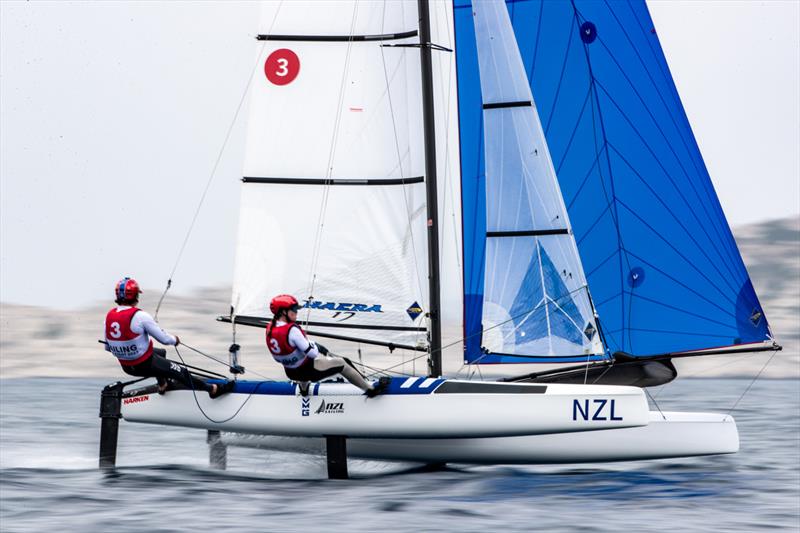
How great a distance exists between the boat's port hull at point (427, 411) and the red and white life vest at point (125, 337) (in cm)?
90

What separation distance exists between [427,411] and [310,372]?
1.19 metres

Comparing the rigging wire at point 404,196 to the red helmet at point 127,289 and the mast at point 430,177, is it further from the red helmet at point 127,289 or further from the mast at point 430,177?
the red helmet at point 127,289

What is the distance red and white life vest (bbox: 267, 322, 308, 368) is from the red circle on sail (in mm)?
3291

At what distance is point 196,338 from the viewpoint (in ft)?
409

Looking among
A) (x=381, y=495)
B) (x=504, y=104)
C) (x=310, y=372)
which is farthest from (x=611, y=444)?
(x=504, y=104)

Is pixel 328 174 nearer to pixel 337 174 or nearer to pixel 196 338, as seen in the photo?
pixel 337 174

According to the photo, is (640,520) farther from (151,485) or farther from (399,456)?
(151,485)

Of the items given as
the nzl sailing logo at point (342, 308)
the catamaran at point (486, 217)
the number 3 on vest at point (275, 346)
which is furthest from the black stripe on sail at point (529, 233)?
the number 3 on vest at point (275, 346)

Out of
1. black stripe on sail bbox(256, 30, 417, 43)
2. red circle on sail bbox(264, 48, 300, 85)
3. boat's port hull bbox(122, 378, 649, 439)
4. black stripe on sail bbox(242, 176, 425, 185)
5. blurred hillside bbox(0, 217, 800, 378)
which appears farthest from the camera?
blurred hillside bbox(0, 217, 800, 378)

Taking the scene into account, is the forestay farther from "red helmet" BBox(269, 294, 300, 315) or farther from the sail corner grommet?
the sail corner grommet

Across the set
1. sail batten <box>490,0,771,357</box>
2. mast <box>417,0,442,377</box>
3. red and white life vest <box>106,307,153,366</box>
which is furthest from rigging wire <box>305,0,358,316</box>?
red and white life vest <box>106,307,153,366</box>

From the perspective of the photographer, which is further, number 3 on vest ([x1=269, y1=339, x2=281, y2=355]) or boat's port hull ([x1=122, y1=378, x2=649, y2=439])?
number 3 on vest ([x1=269, y1=339, x2=281, y2=355])

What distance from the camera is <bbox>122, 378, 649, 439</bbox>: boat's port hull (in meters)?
10.7

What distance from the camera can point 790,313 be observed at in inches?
5684
